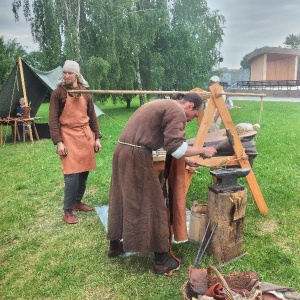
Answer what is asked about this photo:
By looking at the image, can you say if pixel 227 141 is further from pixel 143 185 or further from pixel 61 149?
pixel 61 149

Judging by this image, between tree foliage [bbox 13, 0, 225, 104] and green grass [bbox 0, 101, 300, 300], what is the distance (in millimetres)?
9855

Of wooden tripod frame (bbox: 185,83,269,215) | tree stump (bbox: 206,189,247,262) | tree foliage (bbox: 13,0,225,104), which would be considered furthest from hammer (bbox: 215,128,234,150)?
tree foliage (bbox: 13,0,225,104)

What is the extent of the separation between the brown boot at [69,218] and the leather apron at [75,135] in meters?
0.54

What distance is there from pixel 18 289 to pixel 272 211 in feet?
9.39

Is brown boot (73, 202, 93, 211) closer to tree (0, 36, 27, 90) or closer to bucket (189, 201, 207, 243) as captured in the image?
bucket (189, 201, 207, 243)

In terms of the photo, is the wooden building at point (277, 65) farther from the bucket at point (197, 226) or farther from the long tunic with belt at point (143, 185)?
the long tunic with belt at point (143, 185)

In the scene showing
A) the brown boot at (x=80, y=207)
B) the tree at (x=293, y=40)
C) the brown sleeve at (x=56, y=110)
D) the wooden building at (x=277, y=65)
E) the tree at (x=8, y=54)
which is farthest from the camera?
the tree at (x=293, y=40)

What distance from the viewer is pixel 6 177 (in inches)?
Result: 230

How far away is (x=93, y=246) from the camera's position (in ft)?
10.7

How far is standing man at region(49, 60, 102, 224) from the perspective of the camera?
349 cm

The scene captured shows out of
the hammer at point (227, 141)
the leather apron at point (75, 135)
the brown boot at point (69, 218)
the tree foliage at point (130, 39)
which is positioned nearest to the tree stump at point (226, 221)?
the hammer at point (227, 141)

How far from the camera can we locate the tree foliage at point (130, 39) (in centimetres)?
1405

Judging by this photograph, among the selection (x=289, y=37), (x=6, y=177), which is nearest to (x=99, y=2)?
(x=6, y=177)

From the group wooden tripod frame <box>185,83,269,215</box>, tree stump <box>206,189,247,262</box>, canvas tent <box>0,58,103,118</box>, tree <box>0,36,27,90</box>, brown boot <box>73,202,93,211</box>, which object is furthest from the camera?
tree <box>0,36,27,90</box>
